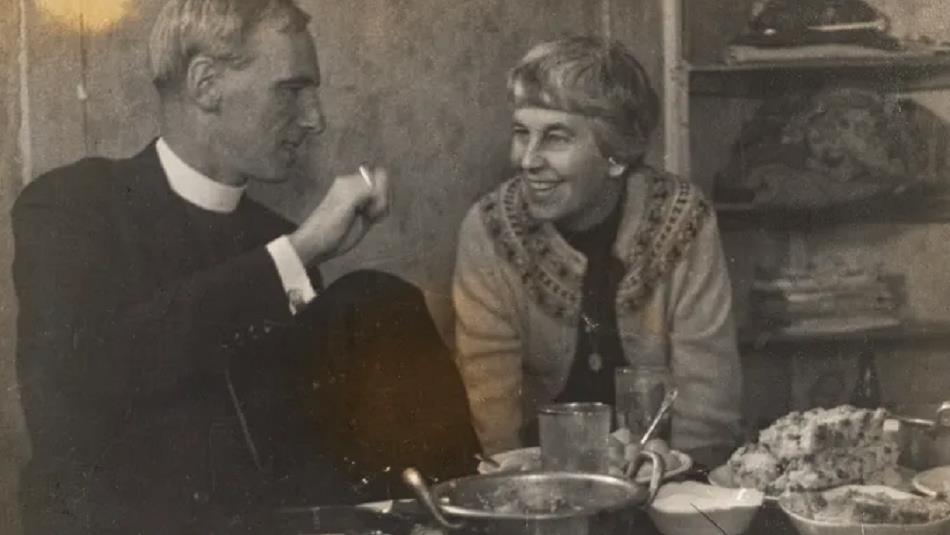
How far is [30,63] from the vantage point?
68.5 inches

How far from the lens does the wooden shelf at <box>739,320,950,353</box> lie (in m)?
2.00

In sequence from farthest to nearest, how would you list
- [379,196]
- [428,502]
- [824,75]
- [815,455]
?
[824,75]
[379,196]
[815,455]
[428,502]

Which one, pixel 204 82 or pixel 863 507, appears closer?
pixel 863 507

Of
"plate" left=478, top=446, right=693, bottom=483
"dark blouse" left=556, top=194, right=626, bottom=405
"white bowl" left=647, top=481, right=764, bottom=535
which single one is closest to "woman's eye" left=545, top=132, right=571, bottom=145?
"dark blouse" left=556, top=194, right=626, bottom=405

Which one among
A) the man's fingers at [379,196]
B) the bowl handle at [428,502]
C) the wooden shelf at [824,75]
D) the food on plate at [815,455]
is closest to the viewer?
the bowl handle at [428,502]

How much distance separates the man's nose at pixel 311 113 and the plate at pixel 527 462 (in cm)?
58

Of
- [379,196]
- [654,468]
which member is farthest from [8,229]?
[654,468]

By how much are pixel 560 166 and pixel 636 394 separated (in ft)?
1.28

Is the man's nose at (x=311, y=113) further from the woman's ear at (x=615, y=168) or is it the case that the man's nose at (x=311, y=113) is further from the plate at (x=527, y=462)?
the plate at (x=527, y=462)

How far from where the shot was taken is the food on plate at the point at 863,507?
5.24 ft

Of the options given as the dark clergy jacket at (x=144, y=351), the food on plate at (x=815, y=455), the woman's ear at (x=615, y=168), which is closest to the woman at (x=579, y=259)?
the woman's ear at (x=615, y=168)

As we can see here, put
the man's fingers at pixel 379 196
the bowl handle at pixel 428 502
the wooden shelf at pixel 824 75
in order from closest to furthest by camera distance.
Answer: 1. the bowl handle at pixel 428 502
2. the man's fingers at pixel 379 196
3. the wooden shelf at pixel 824 75

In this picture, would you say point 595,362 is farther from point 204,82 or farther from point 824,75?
point 204,82

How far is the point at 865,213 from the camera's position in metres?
2.00
